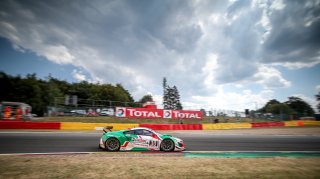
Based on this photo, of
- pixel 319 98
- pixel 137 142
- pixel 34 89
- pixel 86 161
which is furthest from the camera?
pixel 319 98

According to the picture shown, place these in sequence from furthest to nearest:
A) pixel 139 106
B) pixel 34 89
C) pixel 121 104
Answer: pixel 34 89
pixel 139 106
pixel 121 104

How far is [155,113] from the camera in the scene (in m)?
31.3

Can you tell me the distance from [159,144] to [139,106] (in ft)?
74.4

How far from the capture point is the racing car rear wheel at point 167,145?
10.2 m

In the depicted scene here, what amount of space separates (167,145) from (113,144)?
243 cm

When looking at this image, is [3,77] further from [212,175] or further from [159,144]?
[212,175]

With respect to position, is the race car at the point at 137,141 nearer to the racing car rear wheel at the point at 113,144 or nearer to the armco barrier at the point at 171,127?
the racing car rear wheel at the point at 113,144

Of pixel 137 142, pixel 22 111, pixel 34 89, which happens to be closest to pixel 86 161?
pixel 137 142

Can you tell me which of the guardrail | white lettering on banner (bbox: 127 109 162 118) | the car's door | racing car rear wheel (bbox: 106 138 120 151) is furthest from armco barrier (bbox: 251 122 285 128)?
racing car rear wheel (bbox: 106 138 120 151)

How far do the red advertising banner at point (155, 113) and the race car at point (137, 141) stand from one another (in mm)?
19576

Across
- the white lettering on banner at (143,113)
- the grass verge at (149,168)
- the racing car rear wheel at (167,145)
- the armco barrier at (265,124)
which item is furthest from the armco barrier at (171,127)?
the grass verge at (149,168)

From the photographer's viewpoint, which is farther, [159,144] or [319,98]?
[319,98]

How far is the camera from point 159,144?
33.4 ft

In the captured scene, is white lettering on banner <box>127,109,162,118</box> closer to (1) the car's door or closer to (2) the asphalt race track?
(2) the asphalt race track
